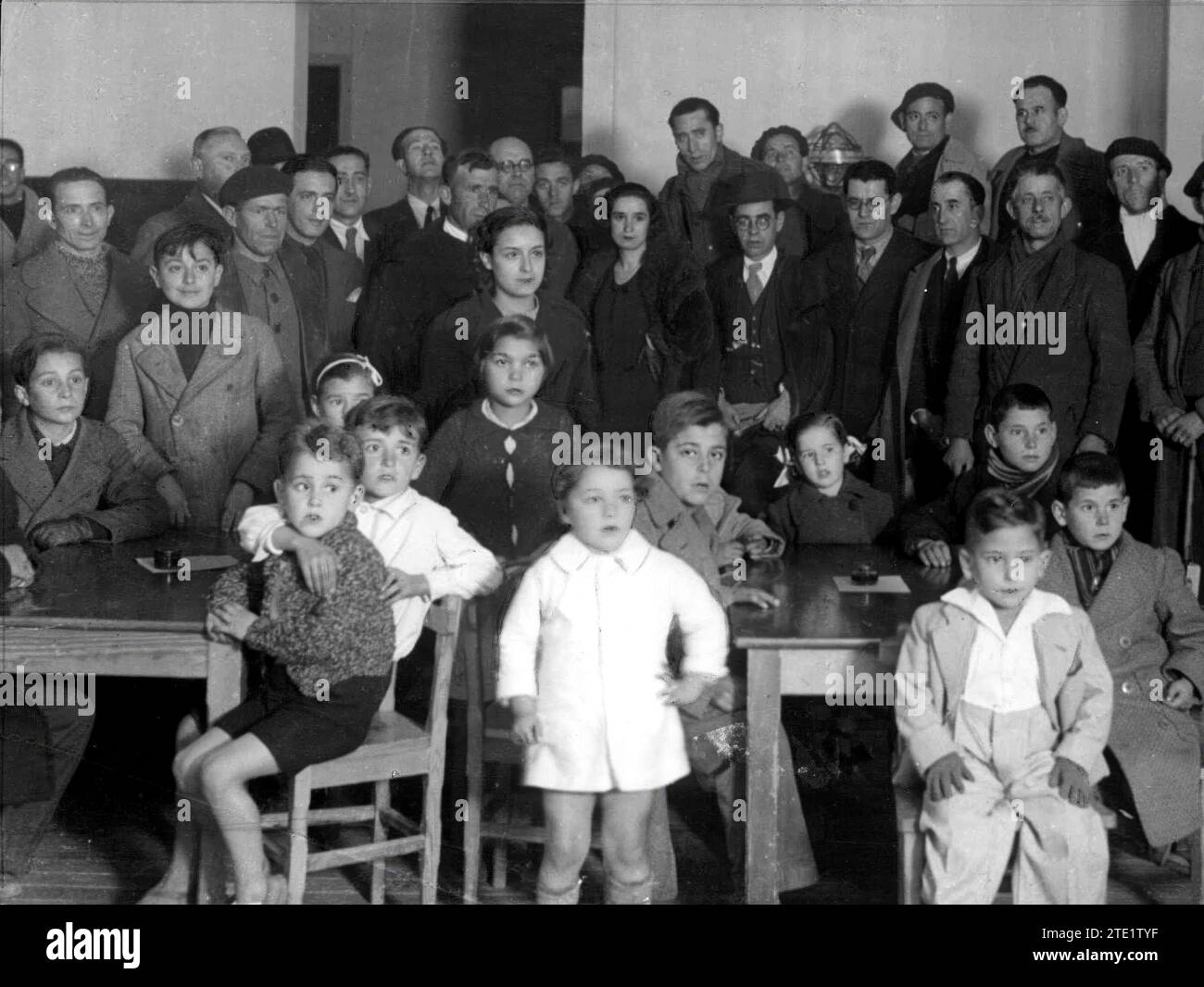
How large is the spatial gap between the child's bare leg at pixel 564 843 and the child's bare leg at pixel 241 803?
57 cm

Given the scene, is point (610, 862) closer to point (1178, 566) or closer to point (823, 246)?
point (1178, 566)

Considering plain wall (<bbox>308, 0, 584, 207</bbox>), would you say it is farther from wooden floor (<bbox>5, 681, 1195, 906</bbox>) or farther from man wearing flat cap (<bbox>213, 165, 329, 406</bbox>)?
wooden floor (<bbox>5, 681, 1195, 906</bbox>)

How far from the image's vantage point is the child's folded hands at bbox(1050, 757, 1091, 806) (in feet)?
9.93

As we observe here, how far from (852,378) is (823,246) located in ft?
1.13

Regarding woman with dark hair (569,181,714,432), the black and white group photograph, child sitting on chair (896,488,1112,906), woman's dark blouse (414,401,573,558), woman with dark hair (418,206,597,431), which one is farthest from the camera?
woman with dark hair (569,181,714,432)

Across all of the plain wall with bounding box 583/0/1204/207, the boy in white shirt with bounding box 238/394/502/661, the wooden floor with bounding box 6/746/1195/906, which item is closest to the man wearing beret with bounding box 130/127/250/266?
the boy in white shirt with bounding box 238/394/502/661

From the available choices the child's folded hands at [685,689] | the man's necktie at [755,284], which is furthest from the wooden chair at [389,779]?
the man's necktie at [755,284]

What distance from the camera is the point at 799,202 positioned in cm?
387

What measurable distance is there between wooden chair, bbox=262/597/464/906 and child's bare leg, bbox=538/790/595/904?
236mm

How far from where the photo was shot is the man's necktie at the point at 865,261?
3881 mm

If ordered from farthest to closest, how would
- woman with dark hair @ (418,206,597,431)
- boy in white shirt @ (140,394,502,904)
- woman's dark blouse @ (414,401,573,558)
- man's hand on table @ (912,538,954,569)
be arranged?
1. woman with dark hair @ (418,206,597,431)
2. woman's dark blouse @ (414,401,573,558)
3. man's hand on table @ (912,538,954,569)
4. boy in white shirt @ (140,394,502,904)

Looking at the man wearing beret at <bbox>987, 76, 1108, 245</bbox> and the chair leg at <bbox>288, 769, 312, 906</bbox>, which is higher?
the man wearing beret at <bbox>987, 76, 1108, 245</bbox>

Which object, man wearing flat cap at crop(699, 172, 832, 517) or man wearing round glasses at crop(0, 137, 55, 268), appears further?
man wearing flat cap at crop(699, 172, 832, 517)
